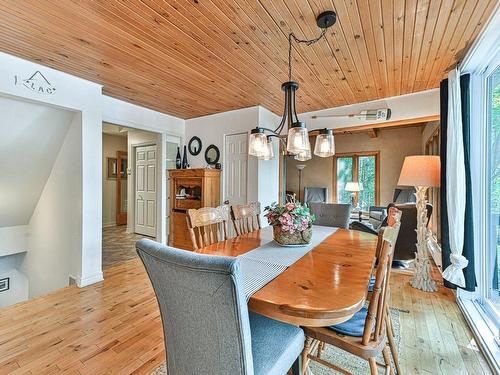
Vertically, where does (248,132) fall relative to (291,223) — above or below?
above

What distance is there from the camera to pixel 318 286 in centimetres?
115

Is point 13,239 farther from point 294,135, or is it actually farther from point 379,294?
point 379,294

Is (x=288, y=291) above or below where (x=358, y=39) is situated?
below

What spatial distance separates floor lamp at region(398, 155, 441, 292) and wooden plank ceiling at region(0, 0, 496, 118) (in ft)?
3.14

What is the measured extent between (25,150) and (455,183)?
459 centimetres

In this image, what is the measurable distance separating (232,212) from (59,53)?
211 cm

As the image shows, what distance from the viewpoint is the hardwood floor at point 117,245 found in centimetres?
390

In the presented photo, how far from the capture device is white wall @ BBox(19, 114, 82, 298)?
2.96m

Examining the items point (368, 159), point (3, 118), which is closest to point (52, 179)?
point (3, 118)

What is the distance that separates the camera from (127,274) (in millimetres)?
3250

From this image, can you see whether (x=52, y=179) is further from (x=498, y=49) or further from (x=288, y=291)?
(x=498, y=49)

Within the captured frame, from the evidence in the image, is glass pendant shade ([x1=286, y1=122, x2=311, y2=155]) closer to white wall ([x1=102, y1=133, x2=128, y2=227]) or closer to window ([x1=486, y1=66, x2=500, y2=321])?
window ([x1=486, y1=66, x2=500, y2=321])

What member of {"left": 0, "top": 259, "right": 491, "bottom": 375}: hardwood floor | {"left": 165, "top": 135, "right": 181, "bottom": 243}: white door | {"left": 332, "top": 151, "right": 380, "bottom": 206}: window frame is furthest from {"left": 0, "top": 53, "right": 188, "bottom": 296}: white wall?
{"left": 332, "top": 151, "right": 380, "bottom": 206}: window frame

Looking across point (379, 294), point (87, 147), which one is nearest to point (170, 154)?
point (87, 147)
